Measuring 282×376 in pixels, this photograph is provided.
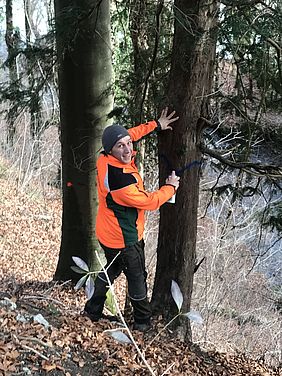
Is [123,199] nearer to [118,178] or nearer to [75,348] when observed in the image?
[118,178]

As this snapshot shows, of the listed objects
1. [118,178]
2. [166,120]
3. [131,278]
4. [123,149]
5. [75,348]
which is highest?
[166,120]

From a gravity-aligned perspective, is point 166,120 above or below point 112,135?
above

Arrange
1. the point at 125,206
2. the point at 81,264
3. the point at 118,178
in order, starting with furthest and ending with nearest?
the point at 125,206 < the point at 118,178 < the point at 81,264

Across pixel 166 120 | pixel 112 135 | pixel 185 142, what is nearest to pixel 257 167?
pixel 185 142

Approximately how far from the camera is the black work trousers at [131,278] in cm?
407

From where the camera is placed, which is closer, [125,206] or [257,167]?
[125,206]

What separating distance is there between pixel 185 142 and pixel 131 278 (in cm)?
124

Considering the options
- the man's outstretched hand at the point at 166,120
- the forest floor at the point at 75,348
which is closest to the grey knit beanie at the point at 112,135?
the man's outstretched hand at the point at 166,120

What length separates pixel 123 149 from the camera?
3.82m

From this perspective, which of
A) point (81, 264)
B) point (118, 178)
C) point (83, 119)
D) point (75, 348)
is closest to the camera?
point (81, 264)

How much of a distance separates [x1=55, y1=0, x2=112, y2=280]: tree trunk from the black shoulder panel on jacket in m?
2.01

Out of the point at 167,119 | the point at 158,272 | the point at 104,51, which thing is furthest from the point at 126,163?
the point at 104,51

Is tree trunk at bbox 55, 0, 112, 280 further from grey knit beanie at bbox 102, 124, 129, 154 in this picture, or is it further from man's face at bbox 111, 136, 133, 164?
man's face at bbox 111, 136, 133, 164

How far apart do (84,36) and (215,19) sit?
2011 millimetres
